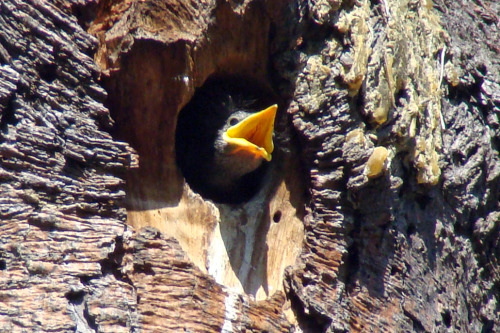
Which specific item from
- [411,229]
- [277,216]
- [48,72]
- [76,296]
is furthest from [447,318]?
[48,72]

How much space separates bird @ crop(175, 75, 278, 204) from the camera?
8.27 feet

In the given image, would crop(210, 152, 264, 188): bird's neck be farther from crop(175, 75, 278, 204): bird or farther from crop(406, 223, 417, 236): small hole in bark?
crop(406, 223, 417, 236): small hole in bark

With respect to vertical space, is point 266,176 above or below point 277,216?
above

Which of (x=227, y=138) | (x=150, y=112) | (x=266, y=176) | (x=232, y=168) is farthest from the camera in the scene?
(x=232, y=168)

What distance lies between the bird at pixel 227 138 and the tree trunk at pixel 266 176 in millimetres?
157

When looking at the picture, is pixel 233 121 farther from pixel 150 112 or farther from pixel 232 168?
pixel 150 112

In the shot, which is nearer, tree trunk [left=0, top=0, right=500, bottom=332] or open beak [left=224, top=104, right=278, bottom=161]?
tree trunk [left=0, top=0, right=500, bottom=332]

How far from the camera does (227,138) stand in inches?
109

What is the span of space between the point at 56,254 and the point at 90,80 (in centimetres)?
40

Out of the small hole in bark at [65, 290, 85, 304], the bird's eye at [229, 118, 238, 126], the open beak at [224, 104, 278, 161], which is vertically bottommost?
the small hole in bark at [65, 290, 85, 304]

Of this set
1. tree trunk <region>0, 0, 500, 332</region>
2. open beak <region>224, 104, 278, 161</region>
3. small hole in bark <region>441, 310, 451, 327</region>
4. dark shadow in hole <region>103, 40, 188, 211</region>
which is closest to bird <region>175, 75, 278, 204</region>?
open beak <region>224, 104, 278, 161</region>

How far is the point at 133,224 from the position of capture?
2.00 meters

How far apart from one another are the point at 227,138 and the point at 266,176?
330 mm

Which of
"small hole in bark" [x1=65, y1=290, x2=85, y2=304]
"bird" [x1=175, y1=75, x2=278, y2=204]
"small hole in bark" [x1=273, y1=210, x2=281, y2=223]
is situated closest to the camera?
"small hole in bark" [x1=65, y1=290, x2=85, y2=304]
